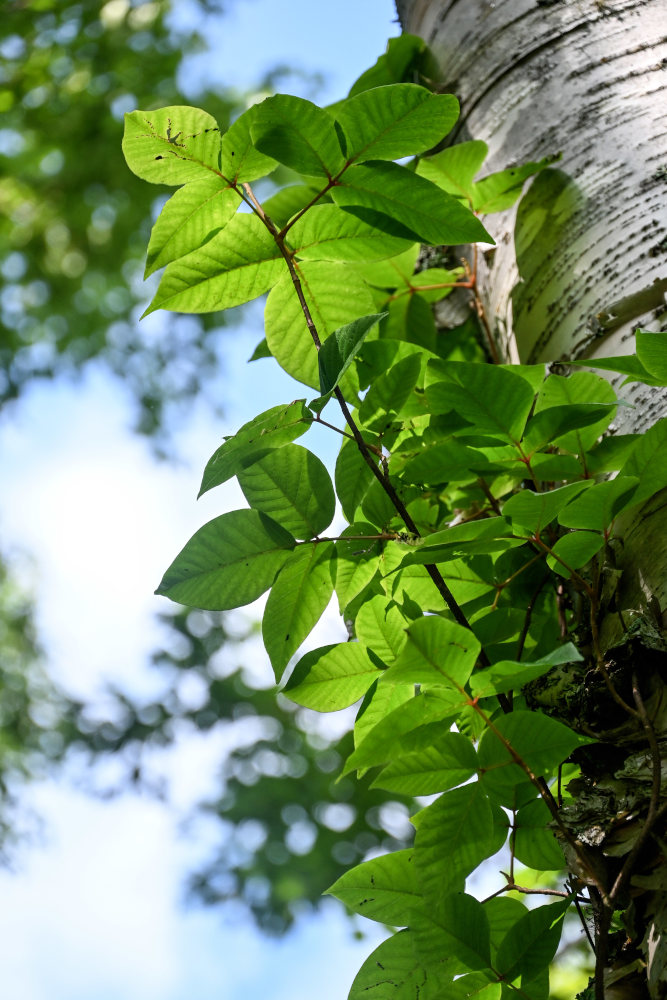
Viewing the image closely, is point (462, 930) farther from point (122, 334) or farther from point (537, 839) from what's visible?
point (122, 334)

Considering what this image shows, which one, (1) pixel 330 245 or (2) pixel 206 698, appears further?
(2) pixel 206 698

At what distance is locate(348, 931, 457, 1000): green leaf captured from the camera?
46 centimetres

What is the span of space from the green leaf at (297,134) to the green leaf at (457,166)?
36cm

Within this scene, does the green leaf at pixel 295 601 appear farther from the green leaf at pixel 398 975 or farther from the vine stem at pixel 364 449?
the green leaf at pixel 398 975

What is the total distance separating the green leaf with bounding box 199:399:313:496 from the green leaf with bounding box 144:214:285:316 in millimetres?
142

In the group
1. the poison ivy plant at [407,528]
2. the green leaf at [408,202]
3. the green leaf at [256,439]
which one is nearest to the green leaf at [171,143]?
the poison ivy plant at [407,528]

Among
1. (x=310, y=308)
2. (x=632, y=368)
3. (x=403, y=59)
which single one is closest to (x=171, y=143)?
(x=310, y=308)

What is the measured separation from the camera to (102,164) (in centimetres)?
350

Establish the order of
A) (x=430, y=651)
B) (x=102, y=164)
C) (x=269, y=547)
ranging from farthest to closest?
(x=102, y=164) < (x=269, y=547) < (x=430, y=651)

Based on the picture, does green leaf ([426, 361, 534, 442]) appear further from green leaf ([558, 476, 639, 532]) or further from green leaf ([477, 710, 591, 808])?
green leaf ([477, 710, 591, 808])

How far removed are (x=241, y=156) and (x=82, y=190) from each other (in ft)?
11.5

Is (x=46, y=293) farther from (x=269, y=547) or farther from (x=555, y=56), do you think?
(x=269, y=547)

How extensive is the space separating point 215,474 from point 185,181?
0.84ft

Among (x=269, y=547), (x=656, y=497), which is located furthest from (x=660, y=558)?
(x=269, y=547)
